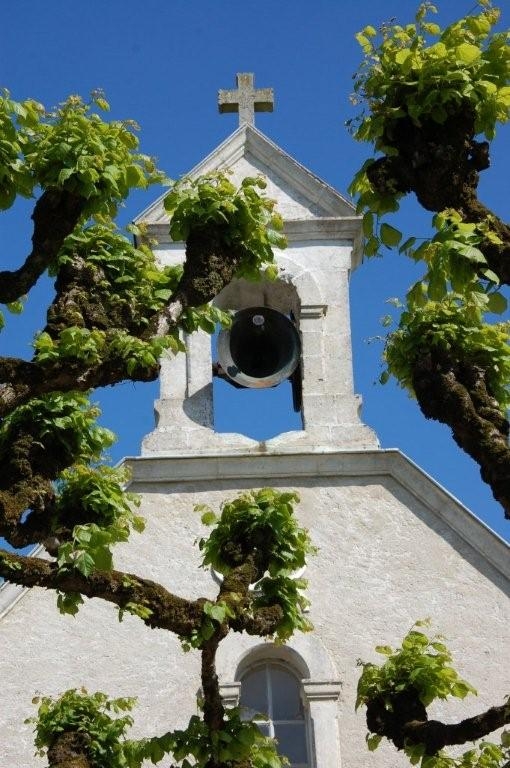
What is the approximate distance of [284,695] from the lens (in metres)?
15.8

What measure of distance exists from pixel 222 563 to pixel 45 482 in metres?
1.50

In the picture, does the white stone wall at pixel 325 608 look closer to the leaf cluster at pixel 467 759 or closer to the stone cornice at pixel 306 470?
the stone cornice at pixel 306 470

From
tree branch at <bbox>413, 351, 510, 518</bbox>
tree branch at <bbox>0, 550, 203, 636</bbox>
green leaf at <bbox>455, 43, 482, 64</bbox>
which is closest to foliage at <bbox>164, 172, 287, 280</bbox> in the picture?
tree branch at <bbox>413, 351, 510, 518</bbox>

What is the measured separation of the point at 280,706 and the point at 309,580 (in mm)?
1216

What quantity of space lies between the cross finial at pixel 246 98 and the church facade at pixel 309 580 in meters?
2.72

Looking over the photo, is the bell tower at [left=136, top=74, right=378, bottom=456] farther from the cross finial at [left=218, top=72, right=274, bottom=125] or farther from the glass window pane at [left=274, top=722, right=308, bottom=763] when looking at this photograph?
the glass window pane at [left=274, top=722, right=308, bottom=763]

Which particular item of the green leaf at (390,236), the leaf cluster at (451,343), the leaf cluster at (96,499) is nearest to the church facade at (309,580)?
the leaf cluster at (96,499)

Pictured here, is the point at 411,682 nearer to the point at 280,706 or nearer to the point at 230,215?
the point at 280,706

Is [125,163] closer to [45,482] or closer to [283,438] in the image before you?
[45,482]

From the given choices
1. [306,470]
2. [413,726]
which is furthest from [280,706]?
[413,726]

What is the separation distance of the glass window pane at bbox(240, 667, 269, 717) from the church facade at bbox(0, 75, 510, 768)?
18 mm

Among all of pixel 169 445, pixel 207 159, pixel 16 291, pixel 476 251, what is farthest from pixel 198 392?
pixel 476 251

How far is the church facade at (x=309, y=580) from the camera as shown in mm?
15398

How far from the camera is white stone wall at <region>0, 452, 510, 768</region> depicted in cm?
1538
